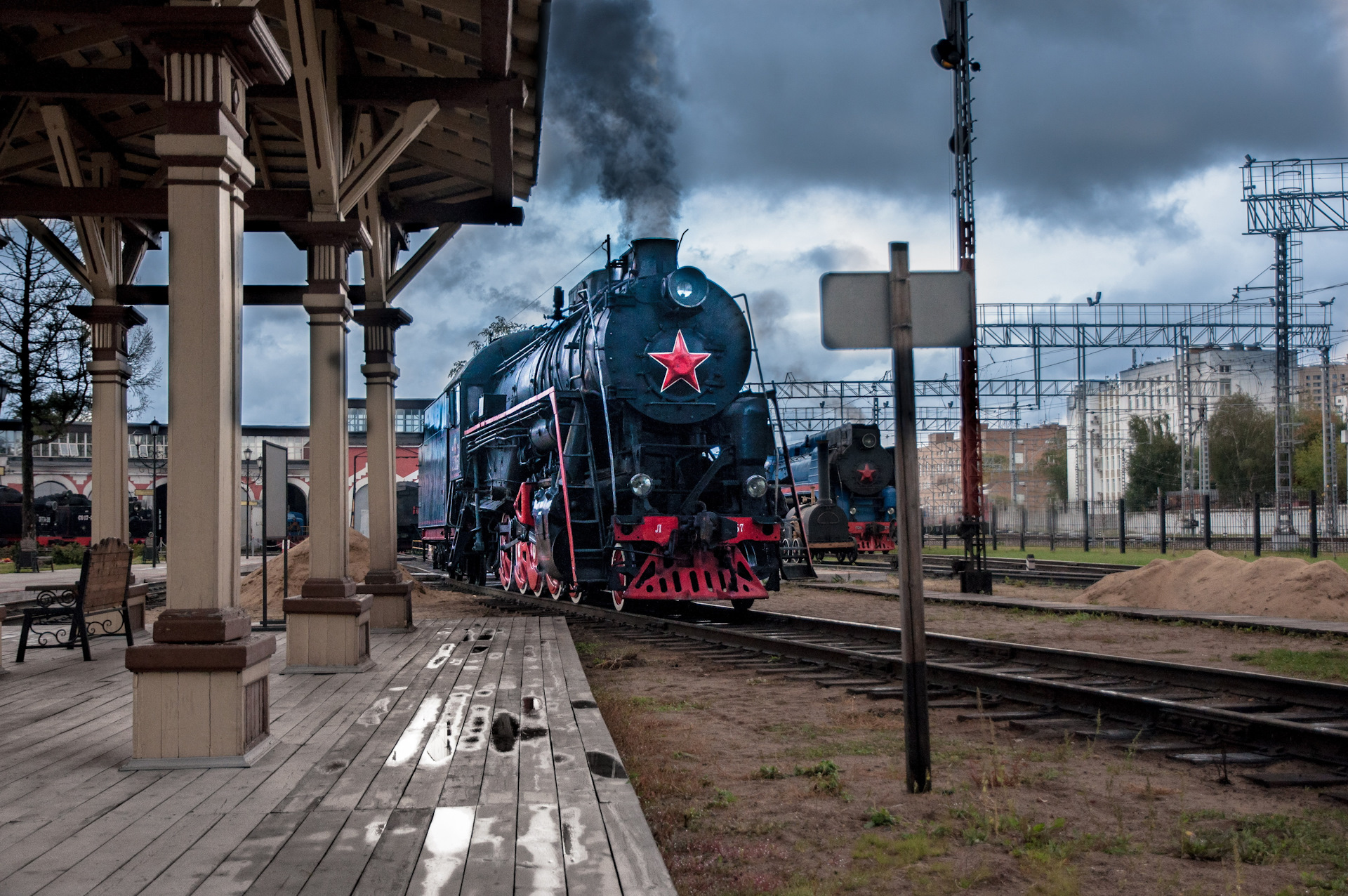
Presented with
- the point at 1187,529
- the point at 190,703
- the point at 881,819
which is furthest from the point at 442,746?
the point at 1187,529

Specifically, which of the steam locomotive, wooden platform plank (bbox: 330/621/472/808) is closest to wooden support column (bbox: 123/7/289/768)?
wooden platform plank (bbox: 330/621/472/808)

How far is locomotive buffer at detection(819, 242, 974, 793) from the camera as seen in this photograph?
4762 mm

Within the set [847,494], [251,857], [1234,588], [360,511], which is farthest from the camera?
[360,511]

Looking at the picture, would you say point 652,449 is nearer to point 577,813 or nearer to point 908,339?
point 908,339

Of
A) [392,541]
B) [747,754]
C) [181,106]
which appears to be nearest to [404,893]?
[747,754]

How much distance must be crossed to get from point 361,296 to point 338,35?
3.38 metres

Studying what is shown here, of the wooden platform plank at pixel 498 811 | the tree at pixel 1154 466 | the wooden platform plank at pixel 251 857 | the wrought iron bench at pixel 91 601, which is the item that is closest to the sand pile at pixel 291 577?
the wrought iron bench at pixel 91 601

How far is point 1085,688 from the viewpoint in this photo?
657cm

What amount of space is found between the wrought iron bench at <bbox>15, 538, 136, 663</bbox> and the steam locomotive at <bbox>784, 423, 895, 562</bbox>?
17.8 metres

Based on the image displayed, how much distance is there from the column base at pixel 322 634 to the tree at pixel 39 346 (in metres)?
19.3

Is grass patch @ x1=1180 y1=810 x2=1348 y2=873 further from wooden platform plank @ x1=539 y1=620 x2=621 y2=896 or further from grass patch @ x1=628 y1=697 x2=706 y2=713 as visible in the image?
grass patch @ x1=628 y1=697 x2=706 y2=713

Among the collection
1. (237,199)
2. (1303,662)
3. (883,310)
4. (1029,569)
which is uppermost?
(237,199)

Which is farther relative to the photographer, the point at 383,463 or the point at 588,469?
the point at 588,469

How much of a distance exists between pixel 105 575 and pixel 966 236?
43.2 ft
